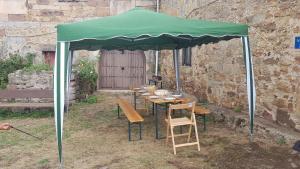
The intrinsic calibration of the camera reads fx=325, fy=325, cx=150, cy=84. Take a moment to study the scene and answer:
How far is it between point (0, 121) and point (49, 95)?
1.31 m

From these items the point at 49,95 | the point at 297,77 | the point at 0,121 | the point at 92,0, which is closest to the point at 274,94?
the point at 297,77

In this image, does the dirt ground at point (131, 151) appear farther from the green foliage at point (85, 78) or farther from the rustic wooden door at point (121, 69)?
the rustic wooden door at point (121, 69)

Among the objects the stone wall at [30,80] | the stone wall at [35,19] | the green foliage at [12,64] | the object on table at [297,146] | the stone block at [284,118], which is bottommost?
the object on table at [297,146]

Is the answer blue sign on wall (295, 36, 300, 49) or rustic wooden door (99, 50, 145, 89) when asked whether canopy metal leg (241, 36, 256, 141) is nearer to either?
blue sign on wall (295, 36, 300, 49)

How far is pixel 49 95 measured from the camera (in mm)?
8234

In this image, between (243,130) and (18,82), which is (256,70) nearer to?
(243,130)

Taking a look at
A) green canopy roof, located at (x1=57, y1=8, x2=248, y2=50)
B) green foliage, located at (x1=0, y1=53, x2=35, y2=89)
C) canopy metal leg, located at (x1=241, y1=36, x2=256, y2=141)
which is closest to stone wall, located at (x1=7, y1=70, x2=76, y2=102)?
green foliage, located at (x1=0, y1=53, x2=35, y2=89)

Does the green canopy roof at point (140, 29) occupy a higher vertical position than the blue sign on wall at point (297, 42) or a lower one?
higher

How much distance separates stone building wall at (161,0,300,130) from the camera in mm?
5383

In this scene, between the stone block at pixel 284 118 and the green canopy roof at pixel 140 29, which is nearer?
the green canopy roof at pixel 140 29

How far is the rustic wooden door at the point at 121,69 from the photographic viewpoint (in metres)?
12.4

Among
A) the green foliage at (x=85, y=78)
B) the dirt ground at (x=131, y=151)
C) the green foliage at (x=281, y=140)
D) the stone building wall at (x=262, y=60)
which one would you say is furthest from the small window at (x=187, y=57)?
the green foliage at (x=281, y=140)

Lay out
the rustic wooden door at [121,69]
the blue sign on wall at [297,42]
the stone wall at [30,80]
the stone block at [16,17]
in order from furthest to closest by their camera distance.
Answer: the rustic wooden door at [121,69] < the stone block at [16,17] < the stone wall at [30,80] < the blue sign on wall at [297,42]

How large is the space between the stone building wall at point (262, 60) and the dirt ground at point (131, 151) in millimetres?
699
